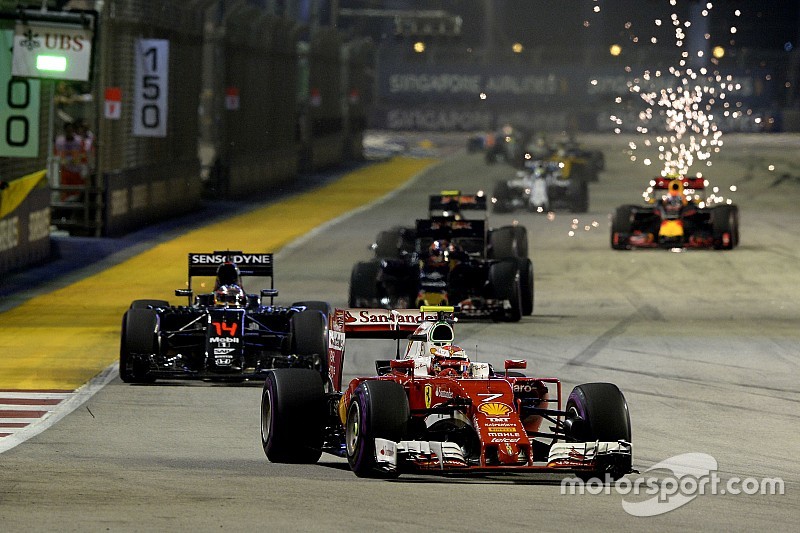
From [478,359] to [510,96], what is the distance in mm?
86824

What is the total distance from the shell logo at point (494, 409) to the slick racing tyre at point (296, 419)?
4.86 feet

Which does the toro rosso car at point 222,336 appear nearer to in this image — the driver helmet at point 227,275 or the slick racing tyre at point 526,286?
the driver helmet at point 227,275

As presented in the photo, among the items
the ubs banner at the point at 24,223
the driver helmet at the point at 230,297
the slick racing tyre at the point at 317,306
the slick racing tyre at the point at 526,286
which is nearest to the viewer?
the driver helmet at the point at 230,297

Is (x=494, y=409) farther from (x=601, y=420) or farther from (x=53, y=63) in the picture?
(x=53, y=63)

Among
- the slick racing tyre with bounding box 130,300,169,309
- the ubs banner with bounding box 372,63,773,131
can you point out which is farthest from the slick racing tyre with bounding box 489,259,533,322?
the ubs banner with bounding box 372,63,773,131

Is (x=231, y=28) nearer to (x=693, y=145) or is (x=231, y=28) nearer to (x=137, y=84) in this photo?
(x=137, y=84)

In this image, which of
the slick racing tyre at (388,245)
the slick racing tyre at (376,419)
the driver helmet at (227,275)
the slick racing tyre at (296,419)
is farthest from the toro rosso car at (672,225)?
the slick racing tyre at (376,419)

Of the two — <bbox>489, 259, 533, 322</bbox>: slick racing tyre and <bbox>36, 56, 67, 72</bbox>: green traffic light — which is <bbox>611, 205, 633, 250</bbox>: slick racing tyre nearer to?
<bbox>489, 259, 533, 322</bbox>: slick racing tyre

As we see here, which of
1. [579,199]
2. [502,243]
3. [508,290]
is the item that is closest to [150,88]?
[579,199]

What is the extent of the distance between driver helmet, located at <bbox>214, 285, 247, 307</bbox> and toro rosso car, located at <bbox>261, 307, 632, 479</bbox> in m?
4.96

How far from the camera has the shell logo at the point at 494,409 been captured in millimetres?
13008

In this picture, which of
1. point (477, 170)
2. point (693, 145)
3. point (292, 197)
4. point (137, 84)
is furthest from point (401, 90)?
point (137, 84)

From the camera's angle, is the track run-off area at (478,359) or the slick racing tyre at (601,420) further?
the slick racing tyre at (601,420)

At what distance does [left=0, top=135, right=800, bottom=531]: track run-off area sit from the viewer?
11688mm
